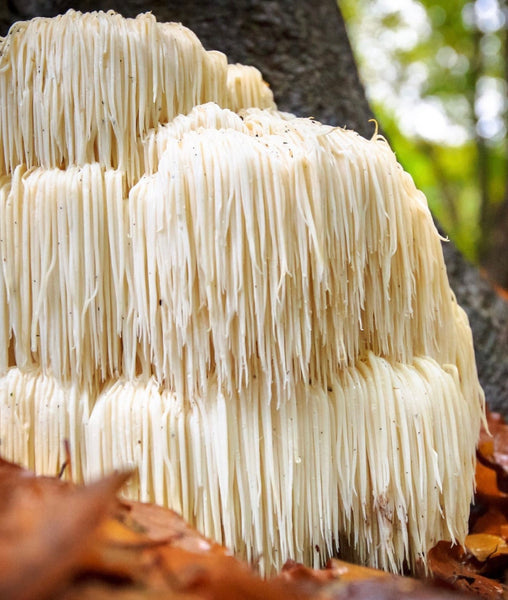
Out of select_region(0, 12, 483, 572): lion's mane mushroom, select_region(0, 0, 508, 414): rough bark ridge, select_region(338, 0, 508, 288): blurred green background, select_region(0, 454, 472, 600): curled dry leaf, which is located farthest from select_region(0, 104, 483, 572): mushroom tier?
select_region(338, 0, 508, 288): blurred green background

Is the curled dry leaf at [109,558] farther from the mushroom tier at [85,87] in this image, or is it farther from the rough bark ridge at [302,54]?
the rough bark ridge at [302,54]

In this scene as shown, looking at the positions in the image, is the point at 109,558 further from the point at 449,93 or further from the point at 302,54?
the point at 449,93

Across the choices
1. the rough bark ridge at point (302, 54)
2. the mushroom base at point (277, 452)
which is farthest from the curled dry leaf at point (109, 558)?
the rough bark ridge at point (302, 54)

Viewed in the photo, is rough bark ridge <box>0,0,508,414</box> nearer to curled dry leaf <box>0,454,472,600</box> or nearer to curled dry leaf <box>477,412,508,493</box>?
curled dry leaf <box>477,412,508,493</box>

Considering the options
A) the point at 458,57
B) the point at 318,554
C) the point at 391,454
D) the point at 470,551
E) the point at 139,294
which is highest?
the point at 458,57

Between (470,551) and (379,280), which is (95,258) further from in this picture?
(470,551)

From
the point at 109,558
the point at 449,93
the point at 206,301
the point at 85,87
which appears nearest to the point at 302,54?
the point at 85,87

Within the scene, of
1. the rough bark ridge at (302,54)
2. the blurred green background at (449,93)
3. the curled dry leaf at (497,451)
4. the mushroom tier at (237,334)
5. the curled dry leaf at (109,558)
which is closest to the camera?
the curled dry leaf at (109,558)

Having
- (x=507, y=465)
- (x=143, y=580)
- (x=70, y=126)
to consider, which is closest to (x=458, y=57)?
(x=507, y=465)
